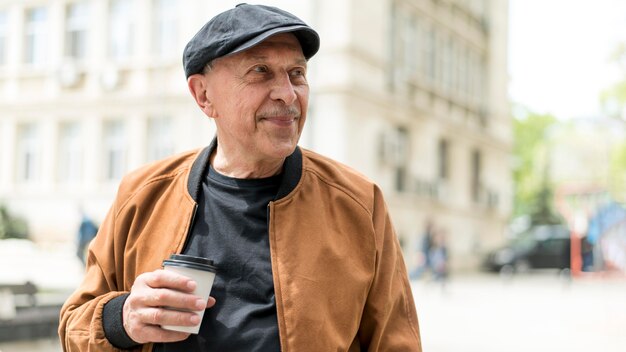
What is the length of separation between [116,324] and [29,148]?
16.9 metres

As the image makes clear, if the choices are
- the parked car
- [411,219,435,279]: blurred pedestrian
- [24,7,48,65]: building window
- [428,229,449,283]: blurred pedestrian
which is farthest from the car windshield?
[24,7,48,65]: building window

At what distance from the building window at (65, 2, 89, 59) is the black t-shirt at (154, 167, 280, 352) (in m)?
16.9

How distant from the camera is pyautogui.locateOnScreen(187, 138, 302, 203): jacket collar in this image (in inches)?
67.3

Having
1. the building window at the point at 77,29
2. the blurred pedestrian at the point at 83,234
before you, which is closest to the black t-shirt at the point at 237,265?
the blurred pedestrian at the point at 83,234

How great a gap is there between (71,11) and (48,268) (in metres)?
12.1

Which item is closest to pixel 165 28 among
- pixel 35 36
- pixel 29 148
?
pixel 35 36

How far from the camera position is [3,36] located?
15.4 meters

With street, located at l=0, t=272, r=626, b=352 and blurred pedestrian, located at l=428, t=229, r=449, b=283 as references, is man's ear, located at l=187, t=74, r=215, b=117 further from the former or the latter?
blurred pedestrian, located at l=428, t=229, r=449, b=283

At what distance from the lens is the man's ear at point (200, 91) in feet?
5.73

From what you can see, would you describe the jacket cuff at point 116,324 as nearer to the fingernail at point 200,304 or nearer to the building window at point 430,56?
the fingernail at point 200,304

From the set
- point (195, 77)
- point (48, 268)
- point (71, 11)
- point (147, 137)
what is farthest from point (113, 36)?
point (195, 77)

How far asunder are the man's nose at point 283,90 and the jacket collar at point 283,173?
0.51 ft

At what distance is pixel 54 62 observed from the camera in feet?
56.3

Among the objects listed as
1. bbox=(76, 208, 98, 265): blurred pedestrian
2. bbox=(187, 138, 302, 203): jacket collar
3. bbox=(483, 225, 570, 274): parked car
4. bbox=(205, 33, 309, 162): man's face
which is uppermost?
bbox=(205, 33, 309, 162): man's face
